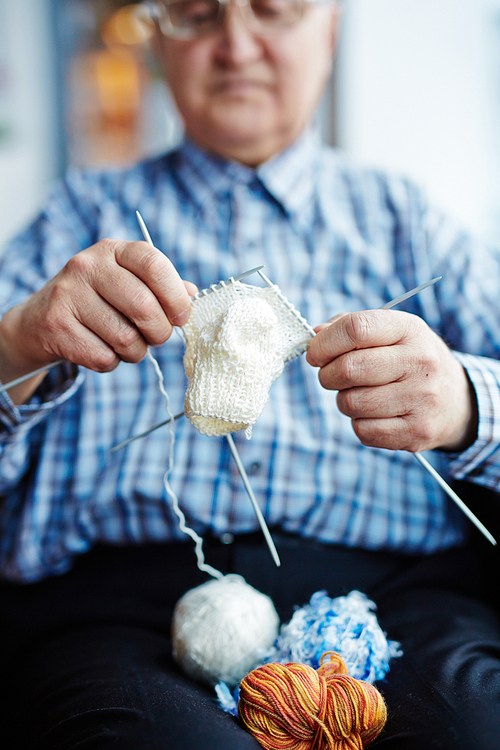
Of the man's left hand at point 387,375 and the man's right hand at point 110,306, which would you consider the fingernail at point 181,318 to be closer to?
the man's right hand at point 110,306

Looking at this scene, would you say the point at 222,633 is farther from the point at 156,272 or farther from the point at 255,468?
the point at 156,272

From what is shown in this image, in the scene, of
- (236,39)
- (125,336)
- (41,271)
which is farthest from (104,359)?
(236,39)

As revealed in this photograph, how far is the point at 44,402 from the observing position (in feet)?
2.60

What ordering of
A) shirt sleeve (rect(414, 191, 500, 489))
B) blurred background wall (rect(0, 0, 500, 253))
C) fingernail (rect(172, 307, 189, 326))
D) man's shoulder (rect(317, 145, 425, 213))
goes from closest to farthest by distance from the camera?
fingernail (rect(172, 307, 189, 326)) < shirt sleeve (rect(414, 191, 500, 489)) < man's shoulder (rect(317, 145, 425, 213)) < blurred background wall (rect(0, 0, 500, 253))

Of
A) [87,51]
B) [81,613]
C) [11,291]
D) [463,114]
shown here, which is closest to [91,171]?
[11,291]

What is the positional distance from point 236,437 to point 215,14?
2.38 feet

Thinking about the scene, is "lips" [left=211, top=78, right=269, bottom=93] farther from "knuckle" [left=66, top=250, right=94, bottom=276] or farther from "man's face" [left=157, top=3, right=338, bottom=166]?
"knuckle" [left=66, top=250, right=94, bottom=276]

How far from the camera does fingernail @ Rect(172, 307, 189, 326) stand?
23.6 inches

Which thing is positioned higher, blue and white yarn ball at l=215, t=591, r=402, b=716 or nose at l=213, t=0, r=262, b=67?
nose at l=213, t=0, r=262, b=67

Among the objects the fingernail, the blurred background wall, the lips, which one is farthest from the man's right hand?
the blurred background wall

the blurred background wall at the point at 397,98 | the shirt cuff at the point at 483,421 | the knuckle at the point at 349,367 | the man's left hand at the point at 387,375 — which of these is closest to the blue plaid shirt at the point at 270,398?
the shirt cuff at the point at 483,421

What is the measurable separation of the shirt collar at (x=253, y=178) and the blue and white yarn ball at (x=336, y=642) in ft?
2.07

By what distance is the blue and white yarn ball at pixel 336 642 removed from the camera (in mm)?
588

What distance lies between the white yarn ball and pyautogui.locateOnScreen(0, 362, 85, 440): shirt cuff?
0.32 metres
